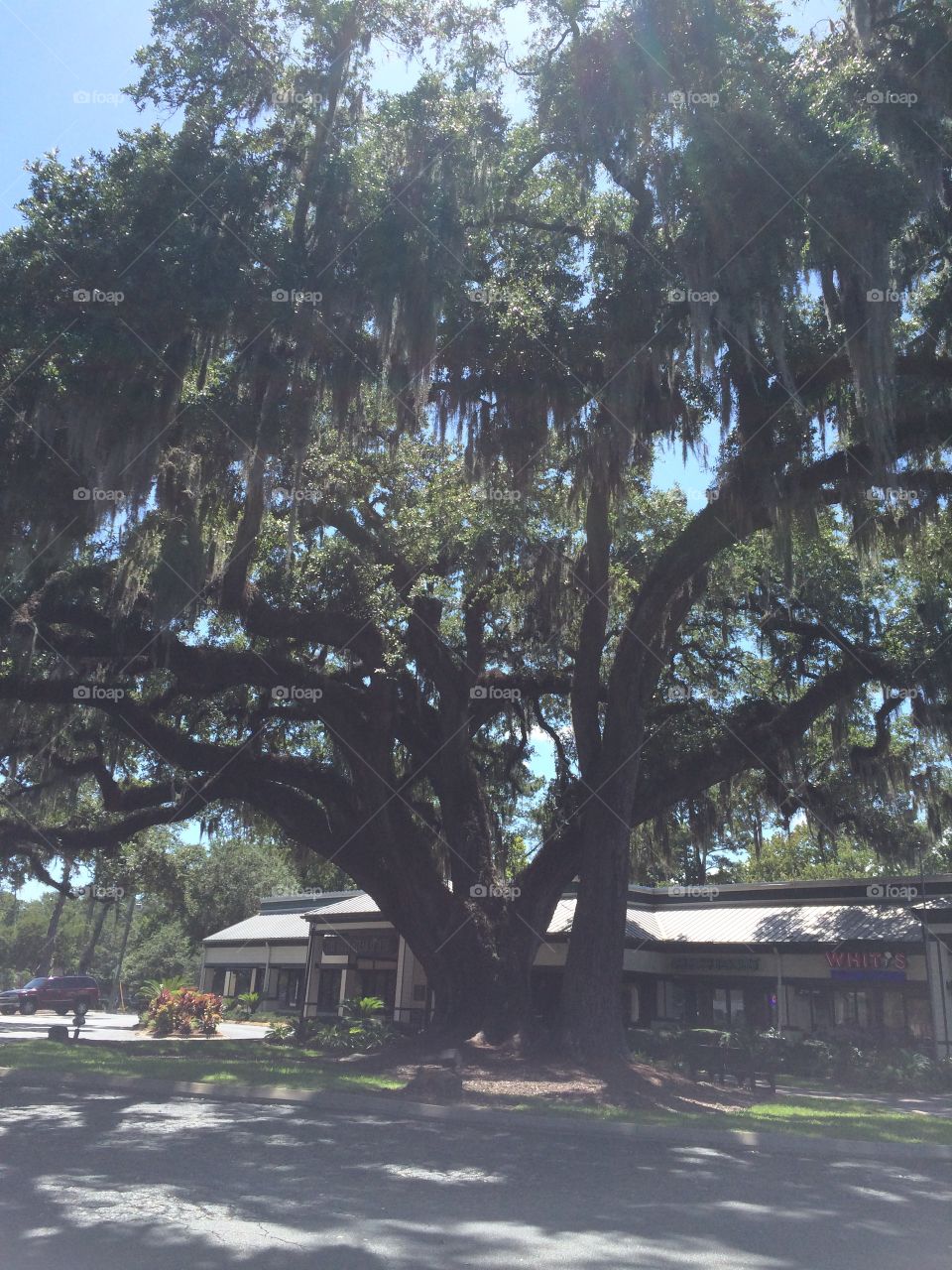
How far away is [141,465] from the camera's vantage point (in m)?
A: 13.9

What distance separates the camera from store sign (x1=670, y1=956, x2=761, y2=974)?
92.1ft

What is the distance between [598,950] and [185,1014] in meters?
16.1

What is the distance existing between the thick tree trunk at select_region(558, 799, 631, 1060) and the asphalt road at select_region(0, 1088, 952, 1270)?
17.7 ft

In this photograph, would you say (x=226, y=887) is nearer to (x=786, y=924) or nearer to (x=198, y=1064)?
(x=786, y=924)

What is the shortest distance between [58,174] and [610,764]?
12.1m

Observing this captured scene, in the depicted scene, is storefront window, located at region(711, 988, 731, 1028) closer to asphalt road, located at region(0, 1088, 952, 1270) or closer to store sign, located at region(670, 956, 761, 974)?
store sign, located at region(670, 956, 761, 974)

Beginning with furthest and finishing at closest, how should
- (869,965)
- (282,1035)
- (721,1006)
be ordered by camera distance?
(721,1006)
(869,965)
(282,1035)

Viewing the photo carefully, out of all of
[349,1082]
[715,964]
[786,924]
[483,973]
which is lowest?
[349,1082]

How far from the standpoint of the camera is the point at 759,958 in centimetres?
2798

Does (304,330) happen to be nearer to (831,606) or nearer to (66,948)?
(831,606)

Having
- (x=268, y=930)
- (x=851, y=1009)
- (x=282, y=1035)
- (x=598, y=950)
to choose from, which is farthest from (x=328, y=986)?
(x=598, y=950)

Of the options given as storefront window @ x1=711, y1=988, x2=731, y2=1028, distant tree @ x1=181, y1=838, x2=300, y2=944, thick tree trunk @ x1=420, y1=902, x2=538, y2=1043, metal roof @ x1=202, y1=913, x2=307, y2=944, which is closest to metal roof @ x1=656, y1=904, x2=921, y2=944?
storefront window @ x1=711, y1=988, x2=731, y2=1028

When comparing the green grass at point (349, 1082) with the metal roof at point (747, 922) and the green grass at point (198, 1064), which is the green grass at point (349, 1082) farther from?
the metal roof at point (747, 922)

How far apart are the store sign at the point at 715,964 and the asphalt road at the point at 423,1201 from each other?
1846cm
